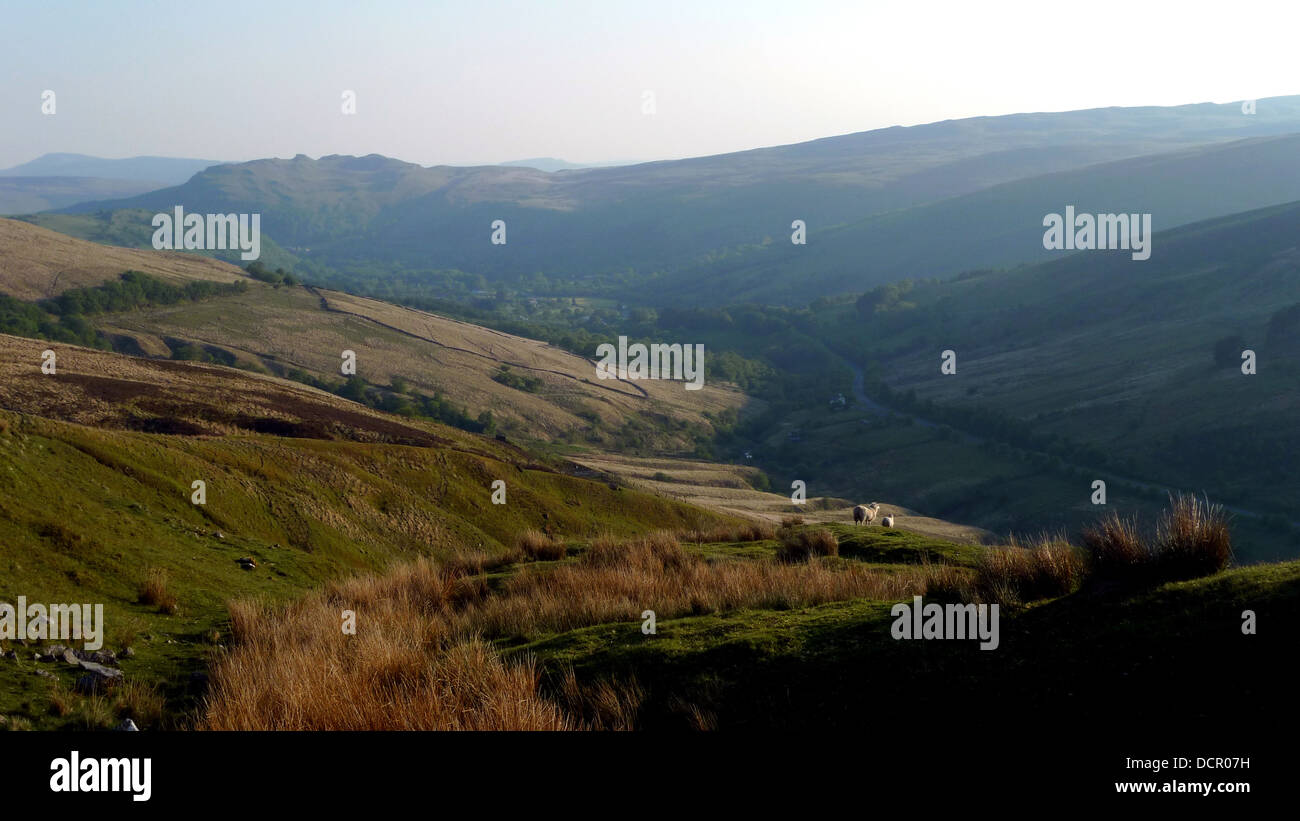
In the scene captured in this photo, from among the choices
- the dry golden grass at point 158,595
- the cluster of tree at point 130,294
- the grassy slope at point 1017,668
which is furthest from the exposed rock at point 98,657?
the cluster of tree at point 130,294

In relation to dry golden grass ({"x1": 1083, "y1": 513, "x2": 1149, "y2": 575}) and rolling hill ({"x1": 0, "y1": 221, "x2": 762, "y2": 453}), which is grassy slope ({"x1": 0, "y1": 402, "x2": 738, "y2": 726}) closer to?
dry golden grass ({"x1": 1083, "y1": 513, "x2": 1149, "y2": 575})

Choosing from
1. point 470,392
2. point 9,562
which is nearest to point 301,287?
point 470,392

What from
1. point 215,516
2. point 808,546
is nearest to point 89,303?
point 215,516

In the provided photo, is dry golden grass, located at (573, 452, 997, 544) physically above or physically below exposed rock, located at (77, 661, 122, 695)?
above

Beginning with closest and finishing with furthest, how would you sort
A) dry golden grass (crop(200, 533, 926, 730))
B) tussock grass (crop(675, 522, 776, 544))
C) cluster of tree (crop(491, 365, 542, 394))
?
dry golden grass (crop(200, 533, 926, 730)) → tussock grass (crop(675, 522, 776, 544)) → cluster of tree (crop(491, 365, 542, 394))

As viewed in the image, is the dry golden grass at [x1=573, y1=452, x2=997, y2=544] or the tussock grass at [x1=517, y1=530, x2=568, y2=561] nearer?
the tussock grass at [x1=517, y1=530, x2=568, y2=561]

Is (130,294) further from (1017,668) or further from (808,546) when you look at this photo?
(1017,668)

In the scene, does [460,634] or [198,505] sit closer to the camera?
[460,634]

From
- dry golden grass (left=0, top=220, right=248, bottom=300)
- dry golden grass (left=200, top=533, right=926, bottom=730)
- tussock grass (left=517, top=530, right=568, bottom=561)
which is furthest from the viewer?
dry golden grass (left=0, top=220, right=248, bottom=300)

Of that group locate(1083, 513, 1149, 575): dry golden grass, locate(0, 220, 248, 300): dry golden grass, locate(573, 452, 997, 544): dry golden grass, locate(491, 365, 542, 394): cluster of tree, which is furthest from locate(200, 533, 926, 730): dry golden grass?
locate(0, 220, 248, 300): dry golden grass

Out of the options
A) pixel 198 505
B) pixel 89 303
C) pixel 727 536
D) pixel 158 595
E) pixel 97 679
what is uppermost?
pixel 89 303

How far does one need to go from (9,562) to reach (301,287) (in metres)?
135

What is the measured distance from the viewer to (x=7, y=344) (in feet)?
139
